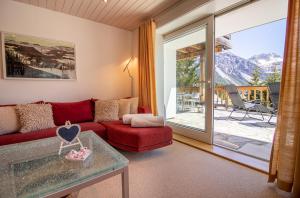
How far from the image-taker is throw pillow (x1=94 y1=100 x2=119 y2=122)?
269 cm

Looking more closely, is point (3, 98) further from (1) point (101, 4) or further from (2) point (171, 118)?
(2) point (171, 118)

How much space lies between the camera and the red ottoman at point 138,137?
2047 millimetres

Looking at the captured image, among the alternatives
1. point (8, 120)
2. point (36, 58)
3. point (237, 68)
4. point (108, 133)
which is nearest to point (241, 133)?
point (237, 68)

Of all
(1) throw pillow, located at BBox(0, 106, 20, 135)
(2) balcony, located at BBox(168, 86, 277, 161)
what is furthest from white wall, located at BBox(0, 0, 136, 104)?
(2) balcony, located at BBox(168, 86, 277, 161)

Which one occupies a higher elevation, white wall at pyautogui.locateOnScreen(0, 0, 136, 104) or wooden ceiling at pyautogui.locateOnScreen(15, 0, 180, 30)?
wooden ceiling at pyautogui.locateOnScreen(15, 0, 180, 30)

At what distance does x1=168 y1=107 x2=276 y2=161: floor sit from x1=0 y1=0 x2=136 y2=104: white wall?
1.57 m

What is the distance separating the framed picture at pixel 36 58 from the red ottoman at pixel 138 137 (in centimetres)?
144

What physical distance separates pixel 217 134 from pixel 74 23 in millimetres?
3454

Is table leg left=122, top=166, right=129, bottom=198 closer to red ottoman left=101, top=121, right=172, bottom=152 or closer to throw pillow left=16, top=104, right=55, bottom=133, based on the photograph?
red ottoman left=101, top=121, right=172, bottom=152

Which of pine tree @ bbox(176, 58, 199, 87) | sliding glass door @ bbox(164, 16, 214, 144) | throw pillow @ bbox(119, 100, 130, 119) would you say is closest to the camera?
sliding glass door @ bbox(164, 16, 214, 144)

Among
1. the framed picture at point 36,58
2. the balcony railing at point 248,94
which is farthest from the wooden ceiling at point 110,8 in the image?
the balcony railing at point 248,94

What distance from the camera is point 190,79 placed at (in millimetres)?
3049

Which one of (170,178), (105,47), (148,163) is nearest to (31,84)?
(105,47)

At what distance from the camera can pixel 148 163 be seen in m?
2.04
